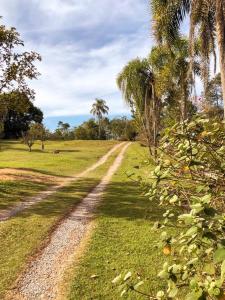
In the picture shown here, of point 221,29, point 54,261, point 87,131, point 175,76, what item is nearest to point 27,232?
point 54,261

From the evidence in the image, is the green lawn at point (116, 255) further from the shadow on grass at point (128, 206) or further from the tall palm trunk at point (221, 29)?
the tall palm trunk at point (221, 29)

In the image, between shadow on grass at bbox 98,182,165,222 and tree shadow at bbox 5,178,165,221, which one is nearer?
shadow on grass at bbox 98,182,165,222

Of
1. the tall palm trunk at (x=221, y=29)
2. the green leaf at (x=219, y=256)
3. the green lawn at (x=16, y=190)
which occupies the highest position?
the tall palm trunk at (x=221, y=29)

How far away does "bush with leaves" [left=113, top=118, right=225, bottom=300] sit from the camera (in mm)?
2479

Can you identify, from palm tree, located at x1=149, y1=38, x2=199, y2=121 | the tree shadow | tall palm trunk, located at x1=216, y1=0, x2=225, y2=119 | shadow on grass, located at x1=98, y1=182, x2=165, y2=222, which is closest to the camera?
tall palm trunk, located at x1=216, y1=0, x2=225, y2=119

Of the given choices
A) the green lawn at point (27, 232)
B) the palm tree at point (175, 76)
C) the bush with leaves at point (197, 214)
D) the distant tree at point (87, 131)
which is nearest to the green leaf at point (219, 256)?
the bush with leaves at point (197, 214)

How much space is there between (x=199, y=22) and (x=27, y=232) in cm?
923

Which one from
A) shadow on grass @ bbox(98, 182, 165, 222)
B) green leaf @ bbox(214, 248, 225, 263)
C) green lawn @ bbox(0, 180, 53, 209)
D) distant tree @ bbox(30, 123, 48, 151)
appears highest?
distant tree @ bbox(30, 123, 48, 151)

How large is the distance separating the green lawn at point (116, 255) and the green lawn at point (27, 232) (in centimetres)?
132

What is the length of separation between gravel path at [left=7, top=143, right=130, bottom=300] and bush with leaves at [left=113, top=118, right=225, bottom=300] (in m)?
3.69

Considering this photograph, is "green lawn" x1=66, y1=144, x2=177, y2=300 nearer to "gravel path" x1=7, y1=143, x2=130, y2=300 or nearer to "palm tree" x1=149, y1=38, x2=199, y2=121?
"gravel path" x1=7, y1=143, x2=130, y2=300

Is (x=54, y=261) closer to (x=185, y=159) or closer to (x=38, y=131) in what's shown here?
(x=185, y=159)

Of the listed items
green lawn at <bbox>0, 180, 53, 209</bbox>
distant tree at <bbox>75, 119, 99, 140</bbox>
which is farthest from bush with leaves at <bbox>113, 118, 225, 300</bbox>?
distant tree at <bbox>75, 119, 99, 140</bbox>

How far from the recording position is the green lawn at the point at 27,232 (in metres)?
8.78
